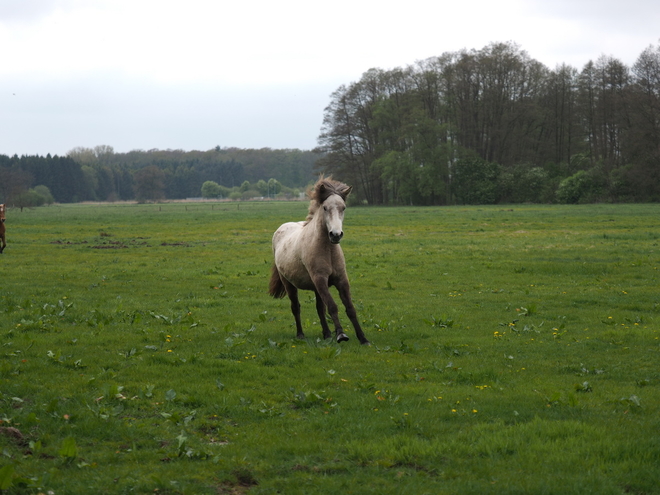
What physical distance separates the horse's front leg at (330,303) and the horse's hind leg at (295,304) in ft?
3.19

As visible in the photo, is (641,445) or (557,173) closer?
(641,445)

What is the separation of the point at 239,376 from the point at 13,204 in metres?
114

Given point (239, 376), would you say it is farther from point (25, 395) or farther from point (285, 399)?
point (25, 395)

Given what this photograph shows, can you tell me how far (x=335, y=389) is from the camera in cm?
802

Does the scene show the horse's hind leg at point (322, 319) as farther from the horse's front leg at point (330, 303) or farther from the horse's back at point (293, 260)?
the horse's front leg at point (330, 303)

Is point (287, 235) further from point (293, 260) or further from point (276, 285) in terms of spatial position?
point (293, 260)

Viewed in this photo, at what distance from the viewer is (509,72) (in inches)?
3152

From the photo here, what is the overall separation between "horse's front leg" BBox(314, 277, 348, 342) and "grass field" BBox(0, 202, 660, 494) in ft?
0.77

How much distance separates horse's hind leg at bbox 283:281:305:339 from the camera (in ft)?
38.2

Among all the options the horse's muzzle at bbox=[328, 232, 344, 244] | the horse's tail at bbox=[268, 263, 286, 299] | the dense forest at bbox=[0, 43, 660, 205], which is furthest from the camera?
the dense forest at bbox=[0, 43, 660, 205]

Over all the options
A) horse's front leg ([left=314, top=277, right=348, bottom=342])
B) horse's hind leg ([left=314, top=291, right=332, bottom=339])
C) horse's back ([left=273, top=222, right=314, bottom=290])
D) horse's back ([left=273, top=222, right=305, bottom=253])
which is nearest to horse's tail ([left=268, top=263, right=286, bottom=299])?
horse's back ([left=273, top=222, right=314, bottom=290])

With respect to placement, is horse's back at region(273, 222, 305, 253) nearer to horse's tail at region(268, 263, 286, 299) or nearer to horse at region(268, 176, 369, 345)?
horse at region(268, 176, 369, 345)

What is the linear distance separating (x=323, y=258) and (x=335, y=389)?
134 inches

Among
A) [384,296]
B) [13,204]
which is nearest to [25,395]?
[384,296]
